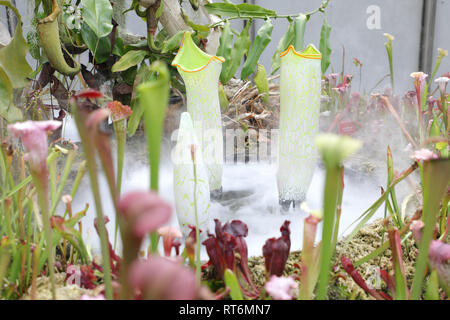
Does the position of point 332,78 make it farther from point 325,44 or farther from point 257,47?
point 257,47

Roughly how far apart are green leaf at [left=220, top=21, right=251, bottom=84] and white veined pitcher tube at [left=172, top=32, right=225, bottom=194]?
0.19 m

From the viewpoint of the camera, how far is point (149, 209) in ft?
0.56

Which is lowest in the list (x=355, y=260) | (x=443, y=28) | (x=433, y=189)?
(x=355, y=260)

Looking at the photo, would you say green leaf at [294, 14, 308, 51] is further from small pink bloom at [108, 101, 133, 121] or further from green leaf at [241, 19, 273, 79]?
small pink bloom at [108, 101, 133, 121]

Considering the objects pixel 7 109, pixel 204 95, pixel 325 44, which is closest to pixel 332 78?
pixel 325 44

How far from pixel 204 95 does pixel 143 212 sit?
1.86ft

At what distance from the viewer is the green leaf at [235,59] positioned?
0.91 m

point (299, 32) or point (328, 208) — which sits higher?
point (299, 32)

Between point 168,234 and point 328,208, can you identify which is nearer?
point 328,208

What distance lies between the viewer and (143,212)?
0.56ft

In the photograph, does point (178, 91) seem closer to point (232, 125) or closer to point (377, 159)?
point (232, 125)

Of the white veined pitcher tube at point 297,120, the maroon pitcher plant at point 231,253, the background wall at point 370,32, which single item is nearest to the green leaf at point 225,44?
the white veined pitcher tube at point 297,120

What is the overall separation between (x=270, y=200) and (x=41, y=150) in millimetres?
566

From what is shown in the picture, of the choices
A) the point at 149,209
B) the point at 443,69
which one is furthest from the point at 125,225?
the point at 443,69
